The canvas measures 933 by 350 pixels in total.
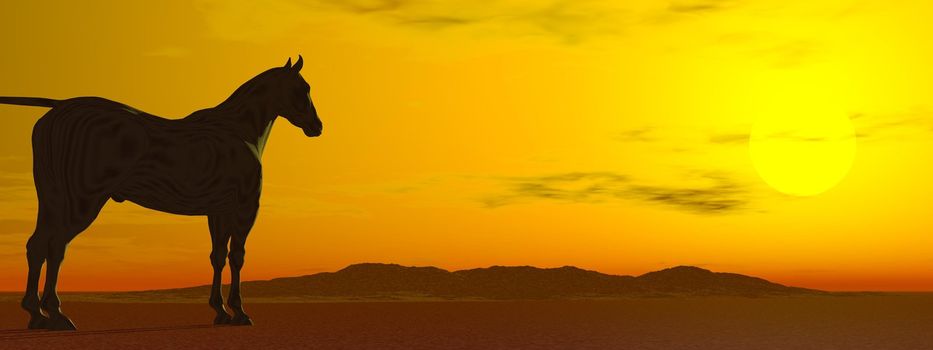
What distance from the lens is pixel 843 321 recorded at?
21375 mm

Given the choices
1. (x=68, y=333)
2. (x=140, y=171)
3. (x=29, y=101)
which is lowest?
(x=68, y=333)

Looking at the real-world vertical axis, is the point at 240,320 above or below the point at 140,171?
below

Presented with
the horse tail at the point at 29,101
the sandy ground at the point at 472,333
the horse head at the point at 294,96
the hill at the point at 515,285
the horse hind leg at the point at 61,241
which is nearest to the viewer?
the sandy ground at the point at 472,333

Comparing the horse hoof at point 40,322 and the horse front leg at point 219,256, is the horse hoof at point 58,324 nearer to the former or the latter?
the horse hoof at point 40,322

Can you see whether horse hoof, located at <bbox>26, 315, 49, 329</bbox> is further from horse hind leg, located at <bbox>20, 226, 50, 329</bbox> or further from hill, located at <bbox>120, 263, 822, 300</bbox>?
hill, located at <bbox>120, 263, 822, 300</bbox>

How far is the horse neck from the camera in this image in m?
16.3

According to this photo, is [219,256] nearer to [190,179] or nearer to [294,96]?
[190,179]

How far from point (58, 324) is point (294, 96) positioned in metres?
4.84

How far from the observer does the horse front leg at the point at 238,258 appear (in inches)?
631

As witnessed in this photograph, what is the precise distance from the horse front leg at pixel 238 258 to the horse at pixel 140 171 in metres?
0.01

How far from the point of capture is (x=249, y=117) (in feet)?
54.1

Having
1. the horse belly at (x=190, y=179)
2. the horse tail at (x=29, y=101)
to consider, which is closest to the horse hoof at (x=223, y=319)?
the horse belly at (x=190, y=179)

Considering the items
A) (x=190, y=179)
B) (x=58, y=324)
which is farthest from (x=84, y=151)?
(x=58, y=324)

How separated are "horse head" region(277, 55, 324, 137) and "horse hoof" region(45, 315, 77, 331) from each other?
4.44 meters
